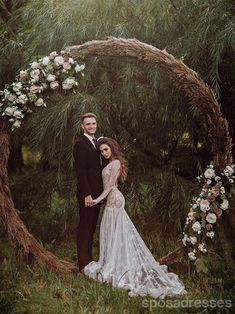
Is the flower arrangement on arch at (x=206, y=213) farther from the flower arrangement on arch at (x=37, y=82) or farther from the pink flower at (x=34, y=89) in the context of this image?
the pink flower at (x=34, y=89)

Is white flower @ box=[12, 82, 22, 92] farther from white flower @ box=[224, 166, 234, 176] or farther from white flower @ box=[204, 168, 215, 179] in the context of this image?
white flower @ box=[224, 166, 234, 176]

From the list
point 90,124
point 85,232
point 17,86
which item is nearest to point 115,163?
point 90,124

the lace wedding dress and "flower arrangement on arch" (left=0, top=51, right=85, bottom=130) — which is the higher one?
"flower arrangement on arch" (left=0, top=51, right=85, bottom=130)

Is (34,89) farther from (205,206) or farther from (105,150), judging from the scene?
(205,206)

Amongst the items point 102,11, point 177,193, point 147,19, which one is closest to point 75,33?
point 102,11

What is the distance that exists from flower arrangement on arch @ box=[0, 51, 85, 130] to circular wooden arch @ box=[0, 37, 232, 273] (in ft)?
0.39

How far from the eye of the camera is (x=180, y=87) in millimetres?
4801

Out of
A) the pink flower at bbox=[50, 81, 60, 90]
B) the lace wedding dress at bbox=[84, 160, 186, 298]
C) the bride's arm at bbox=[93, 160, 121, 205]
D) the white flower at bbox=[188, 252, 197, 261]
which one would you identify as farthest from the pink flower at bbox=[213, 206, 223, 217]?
the pink flower at bbox=[50, 81, 60, 90]

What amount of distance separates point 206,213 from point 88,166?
1.11m

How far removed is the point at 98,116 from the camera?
509cm

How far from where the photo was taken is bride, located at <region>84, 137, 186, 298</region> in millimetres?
4551

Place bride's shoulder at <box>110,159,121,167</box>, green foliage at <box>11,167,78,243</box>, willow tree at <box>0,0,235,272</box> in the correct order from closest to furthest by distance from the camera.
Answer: bride's shoulder at <box>110,159,121,167</box> < willow tree at <box>0,0,235,272</box> < green foliage at <box>11,167,78,243</box>

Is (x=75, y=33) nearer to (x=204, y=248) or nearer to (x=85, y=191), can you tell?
(x=85, y=191)

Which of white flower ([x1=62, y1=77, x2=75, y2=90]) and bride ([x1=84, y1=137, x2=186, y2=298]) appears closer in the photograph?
bride ([x1=84, y1=137, x2=186, y2=298])
